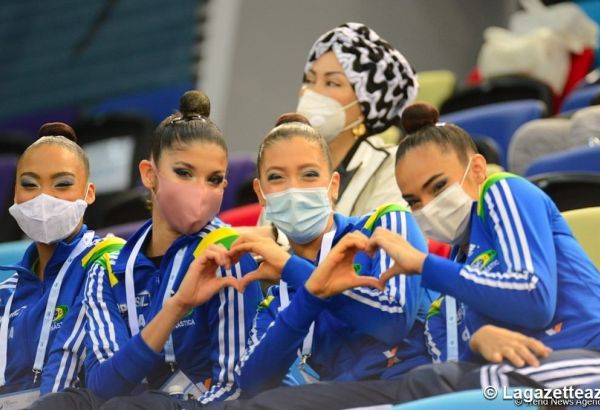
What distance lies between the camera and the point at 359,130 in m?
4.27

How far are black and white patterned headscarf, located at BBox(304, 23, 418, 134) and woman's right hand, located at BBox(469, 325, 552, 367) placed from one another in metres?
1.68

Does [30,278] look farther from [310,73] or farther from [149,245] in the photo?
[310,73]

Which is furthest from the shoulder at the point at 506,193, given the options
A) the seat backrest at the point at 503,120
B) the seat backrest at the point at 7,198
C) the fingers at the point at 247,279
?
the seat backrest at the point at 7,198

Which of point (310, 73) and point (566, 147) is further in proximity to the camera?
point (566, 147)

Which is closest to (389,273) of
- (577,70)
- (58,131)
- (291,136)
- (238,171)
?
(291,136)

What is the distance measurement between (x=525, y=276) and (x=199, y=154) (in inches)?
36.8

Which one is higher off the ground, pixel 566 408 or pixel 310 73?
pixel 310 73

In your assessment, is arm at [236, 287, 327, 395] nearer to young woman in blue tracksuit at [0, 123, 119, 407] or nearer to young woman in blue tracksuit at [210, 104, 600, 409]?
young woman in blue tracksuit at [210, 104, 600, 409]

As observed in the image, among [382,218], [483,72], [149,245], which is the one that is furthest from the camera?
[483,72]

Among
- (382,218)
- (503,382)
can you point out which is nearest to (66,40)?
(382,218)

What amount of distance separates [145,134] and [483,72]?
1891mm

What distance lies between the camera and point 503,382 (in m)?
2.51

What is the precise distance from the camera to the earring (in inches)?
168

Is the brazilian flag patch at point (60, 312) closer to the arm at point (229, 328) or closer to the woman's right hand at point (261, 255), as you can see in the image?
the arm at point (229, 328)
